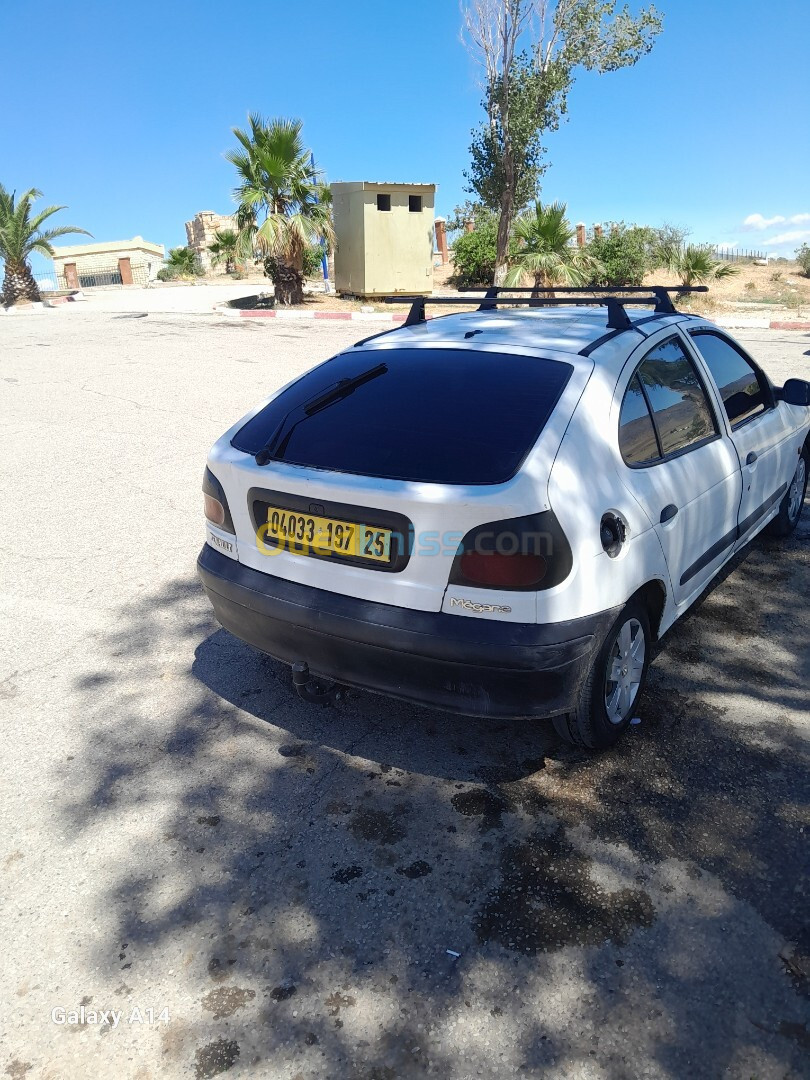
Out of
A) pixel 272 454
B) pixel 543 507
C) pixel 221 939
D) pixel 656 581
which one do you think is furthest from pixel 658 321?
pixel 221 939

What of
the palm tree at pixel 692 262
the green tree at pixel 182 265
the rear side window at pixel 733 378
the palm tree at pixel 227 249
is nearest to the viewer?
the rear side window at pixel 733 378

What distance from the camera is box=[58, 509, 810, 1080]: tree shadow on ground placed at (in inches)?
76.5

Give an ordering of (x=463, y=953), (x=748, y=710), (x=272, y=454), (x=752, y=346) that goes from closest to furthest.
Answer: (x=463, y=953) → (x=272, y=454) → (x=748, y=710) → (x=752, y=346)

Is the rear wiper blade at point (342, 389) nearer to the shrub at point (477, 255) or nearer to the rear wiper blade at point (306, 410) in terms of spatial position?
the rear wiper blade at point (306, 410)

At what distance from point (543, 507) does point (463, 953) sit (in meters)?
1.29

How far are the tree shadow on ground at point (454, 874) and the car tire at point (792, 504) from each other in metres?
1.52

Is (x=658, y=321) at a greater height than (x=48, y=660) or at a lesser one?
greater

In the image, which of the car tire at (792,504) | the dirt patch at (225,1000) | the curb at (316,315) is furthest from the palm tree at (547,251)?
the dirt patch at (225,1000)

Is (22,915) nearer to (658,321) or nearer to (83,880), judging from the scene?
(83,880)

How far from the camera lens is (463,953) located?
2.16 m

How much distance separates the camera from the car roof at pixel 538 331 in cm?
306

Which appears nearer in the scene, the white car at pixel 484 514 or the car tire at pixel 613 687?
the white car at pixel 484 514

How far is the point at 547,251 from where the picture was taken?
64.4 feet

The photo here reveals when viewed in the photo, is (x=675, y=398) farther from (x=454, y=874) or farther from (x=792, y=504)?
(x=792, y=504)
